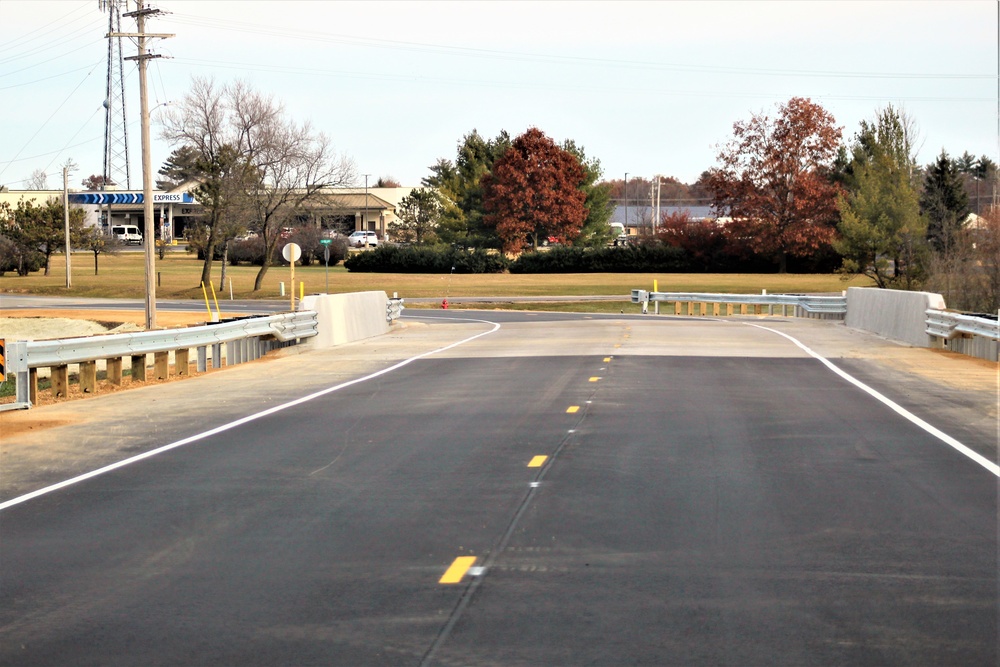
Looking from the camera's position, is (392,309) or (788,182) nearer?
(392,309)

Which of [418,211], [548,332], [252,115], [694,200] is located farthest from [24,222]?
[694,200]

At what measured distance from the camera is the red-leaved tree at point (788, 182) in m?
77.8

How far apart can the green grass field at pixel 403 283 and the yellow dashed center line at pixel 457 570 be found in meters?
50.6

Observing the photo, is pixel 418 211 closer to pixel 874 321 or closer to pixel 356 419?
pixel 874 321

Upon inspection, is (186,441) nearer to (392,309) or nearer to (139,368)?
(139,368)

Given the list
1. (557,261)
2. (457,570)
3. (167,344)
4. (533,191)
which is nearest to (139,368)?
(167,344)

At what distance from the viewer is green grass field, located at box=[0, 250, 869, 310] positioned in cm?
6725

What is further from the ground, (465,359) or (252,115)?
(252,115)

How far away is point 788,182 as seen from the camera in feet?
258

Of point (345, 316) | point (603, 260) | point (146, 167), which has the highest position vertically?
point (146, 167)

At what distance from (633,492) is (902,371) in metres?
11.6

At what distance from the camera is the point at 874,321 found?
101 feet

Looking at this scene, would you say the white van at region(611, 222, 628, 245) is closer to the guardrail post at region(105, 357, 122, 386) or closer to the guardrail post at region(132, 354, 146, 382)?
the guardrail post at region(132, 354, 146, 382)

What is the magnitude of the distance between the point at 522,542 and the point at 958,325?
17264mm
